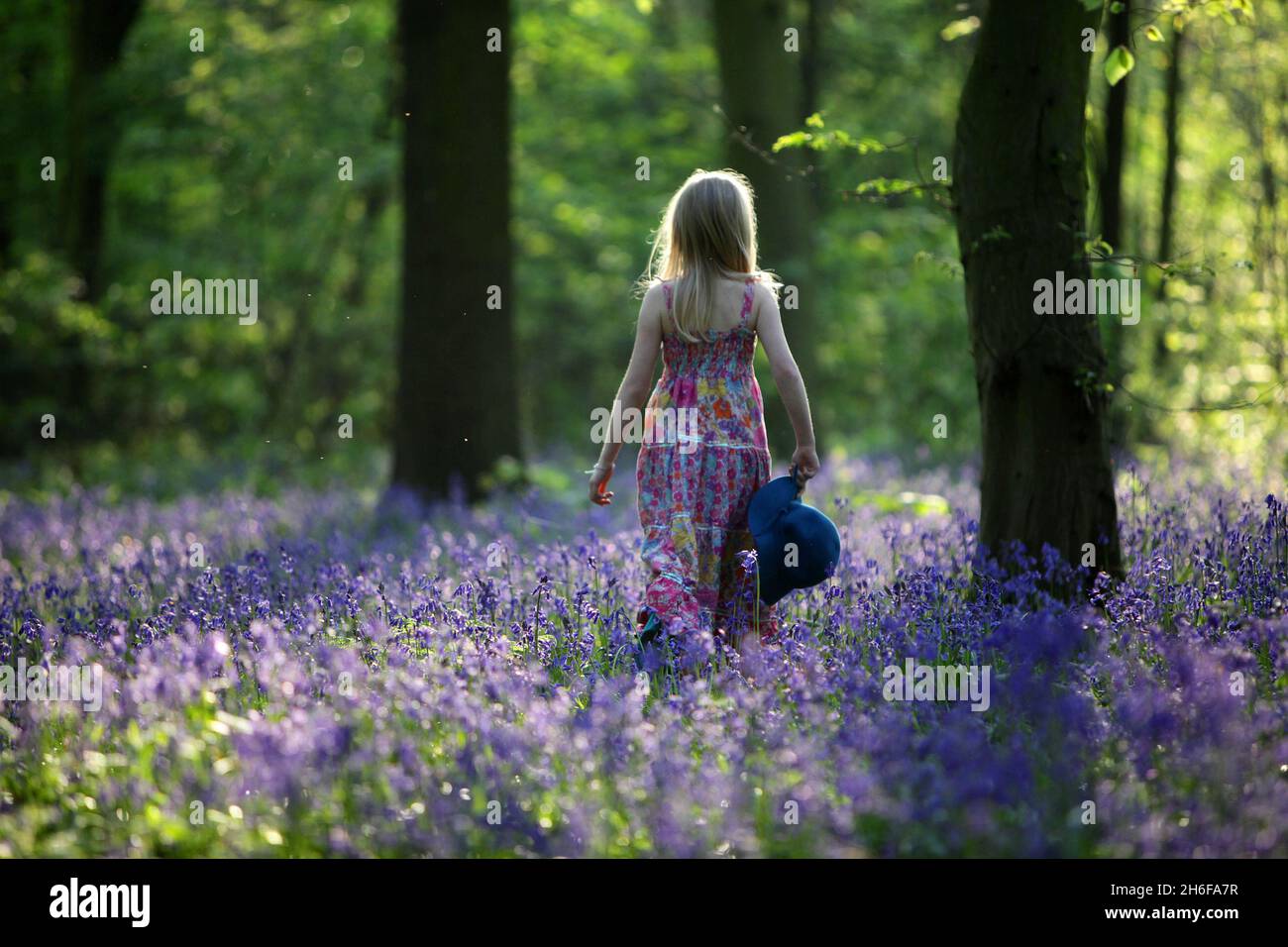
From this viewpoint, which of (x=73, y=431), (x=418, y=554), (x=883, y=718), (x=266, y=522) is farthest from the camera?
(x=73, y=431)

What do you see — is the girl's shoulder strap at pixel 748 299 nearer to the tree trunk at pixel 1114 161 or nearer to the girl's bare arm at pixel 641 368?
the girl's bare arm at pixel 641 368

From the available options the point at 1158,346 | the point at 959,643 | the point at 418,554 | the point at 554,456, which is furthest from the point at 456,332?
the point at 1158,346

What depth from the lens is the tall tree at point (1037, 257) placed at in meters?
5.43

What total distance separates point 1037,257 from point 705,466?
1.76 metres

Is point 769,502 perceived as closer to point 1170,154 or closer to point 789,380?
point 789,380

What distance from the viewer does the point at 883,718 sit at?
3955mm

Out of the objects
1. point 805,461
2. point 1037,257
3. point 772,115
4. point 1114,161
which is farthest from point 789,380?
point 772,115

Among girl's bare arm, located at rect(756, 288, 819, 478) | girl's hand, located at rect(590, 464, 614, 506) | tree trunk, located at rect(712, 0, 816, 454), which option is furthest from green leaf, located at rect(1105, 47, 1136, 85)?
tree trunk, located at rect(712, 0, 816, 454)

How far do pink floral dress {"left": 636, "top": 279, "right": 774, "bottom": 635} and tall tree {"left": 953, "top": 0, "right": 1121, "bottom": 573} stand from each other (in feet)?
4.00

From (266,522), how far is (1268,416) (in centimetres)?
872

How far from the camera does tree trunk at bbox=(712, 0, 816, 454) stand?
12.0m

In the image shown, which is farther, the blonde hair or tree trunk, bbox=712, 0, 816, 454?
tree trunk, bbox=712, 0, 816, 454

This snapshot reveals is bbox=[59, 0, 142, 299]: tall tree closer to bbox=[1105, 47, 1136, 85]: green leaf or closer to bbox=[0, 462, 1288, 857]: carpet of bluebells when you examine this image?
bbox=[0, 462, 1288, 857]: carpet of bluebells
